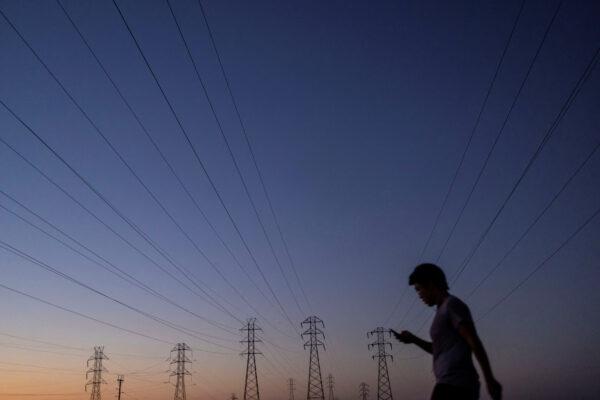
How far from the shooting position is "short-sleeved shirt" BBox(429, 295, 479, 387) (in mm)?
3564

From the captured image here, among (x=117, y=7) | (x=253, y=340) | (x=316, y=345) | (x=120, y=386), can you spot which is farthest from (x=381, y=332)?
(x=117, y=7)

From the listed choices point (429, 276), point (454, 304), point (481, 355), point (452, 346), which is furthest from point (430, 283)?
point (481, 355)

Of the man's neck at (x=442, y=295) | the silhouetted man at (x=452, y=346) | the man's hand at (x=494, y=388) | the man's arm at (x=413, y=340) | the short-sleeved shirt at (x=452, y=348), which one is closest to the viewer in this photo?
the man's hand at (x=494, y=388)

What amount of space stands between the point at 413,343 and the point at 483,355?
1.14 meters

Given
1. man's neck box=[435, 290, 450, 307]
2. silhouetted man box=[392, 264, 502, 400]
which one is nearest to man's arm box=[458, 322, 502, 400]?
silhouetted man box=[392, 264, 502, 400]

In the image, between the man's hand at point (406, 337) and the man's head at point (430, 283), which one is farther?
the man's hand at point (406, 337)

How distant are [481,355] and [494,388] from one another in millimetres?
244

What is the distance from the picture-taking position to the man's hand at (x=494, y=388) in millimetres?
3246

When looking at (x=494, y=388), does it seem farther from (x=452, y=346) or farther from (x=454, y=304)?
(x=454, y=304)

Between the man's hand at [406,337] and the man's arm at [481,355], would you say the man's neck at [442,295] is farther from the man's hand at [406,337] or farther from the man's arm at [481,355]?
the man's hand at [406,337]

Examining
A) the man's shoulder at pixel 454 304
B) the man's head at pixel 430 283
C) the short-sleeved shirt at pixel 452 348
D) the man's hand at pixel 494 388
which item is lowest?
the man's hand at pixel 494 388

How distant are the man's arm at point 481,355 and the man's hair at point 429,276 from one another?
0.47 m

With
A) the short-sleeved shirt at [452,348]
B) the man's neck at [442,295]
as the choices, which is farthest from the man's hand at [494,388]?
the man's neck at [442,295]

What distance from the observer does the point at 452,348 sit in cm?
366
